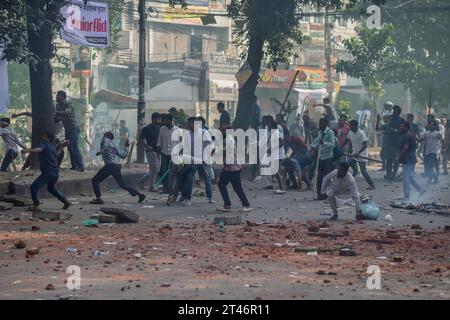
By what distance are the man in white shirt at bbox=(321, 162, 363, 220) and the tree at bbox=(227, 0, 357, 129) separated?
10393 millimetres

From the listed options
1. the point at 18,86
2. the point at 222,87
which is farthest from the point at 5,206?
the point at 222,87

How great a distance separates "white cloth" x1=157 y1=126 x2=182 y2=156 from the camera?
1864 cm

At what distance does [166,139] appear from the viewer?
18797mm

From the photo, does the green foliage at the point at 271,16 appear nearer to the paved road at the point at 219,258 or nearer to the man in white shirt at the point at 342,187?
the paved road at the point at 219,258

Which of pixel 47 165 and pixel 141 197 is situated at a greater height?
pixel 47 165

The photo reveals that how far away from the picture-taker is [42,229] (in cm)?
1352

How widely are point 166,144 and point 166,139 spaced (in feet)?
0.33

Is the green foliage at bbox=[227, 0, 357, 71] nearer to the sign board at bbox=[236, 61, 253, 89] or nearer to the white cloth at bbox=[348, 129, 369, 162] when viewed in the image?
the sign board at bbox=[236, 61, 253, 89]

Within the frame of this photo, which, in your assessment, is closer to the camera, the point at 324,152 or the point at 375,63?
the point at 324,152

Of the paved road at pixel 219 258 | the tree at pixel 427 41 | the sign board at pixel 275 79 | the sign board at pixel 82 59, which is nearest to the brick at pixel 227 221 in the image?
the paved road at pixel 219 258

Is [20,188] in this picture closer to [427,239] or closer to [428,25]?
[427,239]

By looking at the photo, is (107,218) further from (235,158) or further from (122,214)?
(235,158)

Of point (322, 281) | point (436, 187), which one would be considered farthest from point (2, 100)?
point (322, 281)
